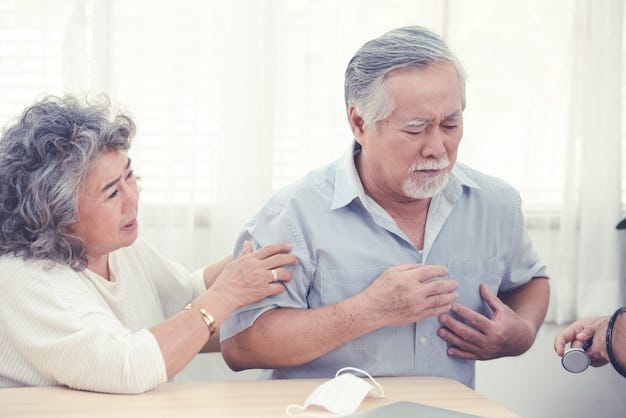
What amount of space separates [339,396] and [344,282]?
0.43 m

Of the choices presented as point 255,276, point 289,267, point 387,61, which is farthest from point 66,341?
point 387,61

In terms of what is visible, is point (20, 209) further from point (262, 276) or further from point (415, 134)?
point (415, 134)

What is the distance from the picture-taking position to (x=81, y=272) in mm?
1740

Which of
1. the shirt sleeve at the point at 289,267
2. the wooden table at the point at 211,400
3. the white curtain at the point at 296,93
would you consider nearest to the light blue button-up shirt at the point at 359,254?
the shirt sleeve at the point at 289,267

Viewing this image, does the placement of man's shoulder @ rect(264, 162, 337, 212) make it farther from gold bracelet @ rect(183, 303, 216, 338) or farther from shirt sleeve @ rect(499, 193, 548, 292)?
shirt sleeve @ rect(499, 193, 548, 292)

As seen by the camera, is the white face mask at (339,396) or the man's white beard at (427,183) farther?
the man's white beard at (427,183)

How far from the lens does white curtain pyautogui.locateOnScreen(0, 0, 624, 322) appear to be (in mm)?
2414

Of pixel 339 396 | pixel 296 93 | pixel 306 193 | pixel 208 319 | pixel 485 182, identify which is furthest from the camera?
pixel 296 93

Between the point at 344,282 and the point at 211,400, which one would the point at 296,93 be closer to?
the point at 344,282

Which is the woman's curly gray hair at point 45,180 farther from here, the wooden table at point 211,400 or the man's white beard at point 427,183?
the man's white beard at point 427,183

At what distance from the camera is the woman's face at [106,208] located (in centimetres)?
172

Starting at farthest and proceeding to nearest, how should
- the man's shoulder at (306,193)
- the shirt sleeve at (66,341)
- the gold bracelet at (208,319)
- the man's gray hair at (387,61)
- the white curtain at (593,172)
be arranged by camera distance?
the white curtain at (593,172), the man's shoulder at (306,193), the man's gray hair at (387,61), the gold bracelet at (208,319), the shirt sleeve at (66,341)

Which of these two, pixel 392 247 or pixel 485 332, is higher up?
pixel 392 247

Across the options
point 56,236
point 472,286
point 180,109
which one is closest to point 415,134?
point 472,286
